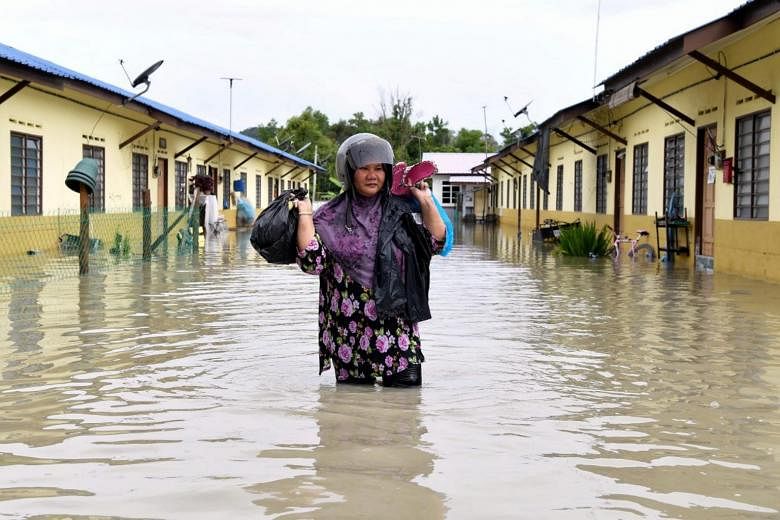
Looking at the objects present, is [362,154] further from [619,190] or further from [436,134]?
[436,134]

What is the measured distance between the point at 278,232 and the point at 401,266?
26.4 inches

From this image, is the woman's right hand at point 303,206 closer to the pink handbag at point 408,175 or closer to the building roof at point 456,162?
the pink handbag at point 408,175

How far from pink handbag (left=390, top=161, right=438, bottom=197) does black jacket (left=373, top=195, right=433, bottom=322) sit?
6cm

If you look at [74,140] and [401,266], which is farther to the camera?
[74,140]

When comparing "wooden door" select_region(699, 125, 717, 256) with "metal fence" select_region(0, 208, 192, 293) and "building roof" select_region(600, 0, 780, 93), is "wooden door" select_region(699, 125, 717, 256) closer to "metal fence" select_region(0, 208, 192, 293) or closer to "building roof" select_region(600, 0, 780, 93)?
"building roof" select_region(600, 0, 780, 93)

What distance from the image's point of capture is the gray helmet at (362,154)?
5.32 meters

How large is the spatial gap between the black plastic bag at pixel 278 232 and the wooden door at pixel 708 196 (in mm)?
12360

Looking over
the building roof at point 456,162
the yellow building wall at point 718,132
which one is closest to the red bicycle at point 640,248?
the yellow building wall at point 718,132

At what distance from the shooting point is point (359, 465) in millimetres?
4250

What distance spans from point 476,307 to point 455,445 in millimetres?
6113

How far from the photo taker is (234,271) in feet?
51.0

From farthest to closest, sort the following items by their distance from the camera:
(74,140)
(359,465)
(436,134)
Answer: (436,134)
(74,140)
(359,465)

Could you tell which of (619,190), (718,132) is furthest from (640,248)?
(619,190)

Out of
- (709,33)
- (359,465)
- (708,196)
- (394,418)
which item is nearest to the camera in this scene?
(359,465)
